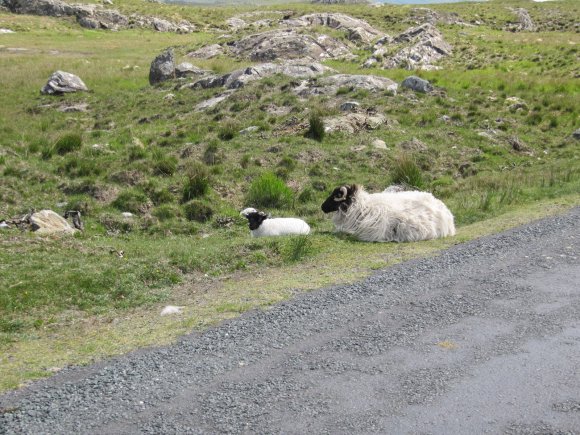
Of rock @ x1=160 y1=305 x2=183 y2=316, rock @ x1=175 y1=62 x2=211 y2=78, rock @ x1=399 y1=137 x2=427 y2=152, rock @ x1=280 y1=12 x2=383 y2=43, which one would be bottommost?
rock @ x1=399 y1=137 x2=427 y2=152

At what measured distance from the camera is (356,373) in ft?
21.2

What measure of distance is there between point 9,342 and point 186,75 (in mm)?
29925

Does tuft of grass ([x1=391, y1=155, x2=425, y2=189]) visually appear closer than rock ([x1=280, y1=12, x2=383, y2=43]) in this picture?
Yes

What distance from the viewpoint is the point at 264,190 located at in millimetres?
16953

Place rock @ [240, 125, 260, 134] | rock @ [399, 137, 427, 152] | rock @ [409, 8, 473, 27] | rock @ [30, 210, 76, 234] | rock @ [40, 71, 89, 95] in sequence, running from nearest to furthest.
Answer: rock @ [30, 210, 76, 234]
rock @ [399, 137, 427, 152]
rock @ [240, 125, 260, 134]
rock @ [40, 71, 89, 95]
rock @ [409, 8, 473, 27]

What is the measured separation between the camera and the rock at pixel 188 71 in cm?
3614

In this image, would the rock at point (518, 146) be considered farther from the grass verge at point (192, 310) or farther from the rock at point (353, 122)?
the grass verge at point (192, 310)

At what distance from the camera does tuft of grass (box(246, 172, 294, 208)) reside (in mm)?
16859

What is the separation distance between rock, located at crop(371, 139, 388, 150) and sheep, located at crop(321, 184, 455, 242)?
26.6 feet

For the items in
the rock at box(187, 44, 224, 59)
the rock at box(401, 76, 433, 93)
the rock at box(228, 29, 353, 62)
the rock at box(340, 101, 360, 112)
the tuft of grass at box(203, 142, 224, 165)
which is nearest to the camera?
the tuft of grass at box(203, 142, 224, 165)

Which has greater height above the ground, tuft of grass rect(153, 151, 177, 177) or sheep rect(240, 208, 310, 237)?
sheep rect(240, 208, 310, 237)

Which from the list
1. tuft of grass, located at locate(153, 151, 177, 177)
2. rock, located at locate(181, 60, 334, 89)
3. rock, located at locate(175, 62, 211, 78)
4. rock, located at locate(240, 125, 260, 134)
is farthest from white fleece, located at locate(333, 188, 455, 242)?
rock, located at locate(175, 62, 211, 78)

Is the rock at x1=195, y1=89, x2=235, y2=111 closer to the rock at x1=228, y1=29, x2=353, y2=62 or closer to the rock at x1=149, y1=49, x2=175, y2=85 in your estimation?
the rock at x1=149, y1=49, x2=175, y2=85

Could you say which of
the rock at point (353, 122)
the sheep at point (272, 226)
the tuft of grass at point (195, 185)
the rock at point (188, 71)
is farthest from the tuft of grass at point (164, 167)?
the rock at point (188, 71)
